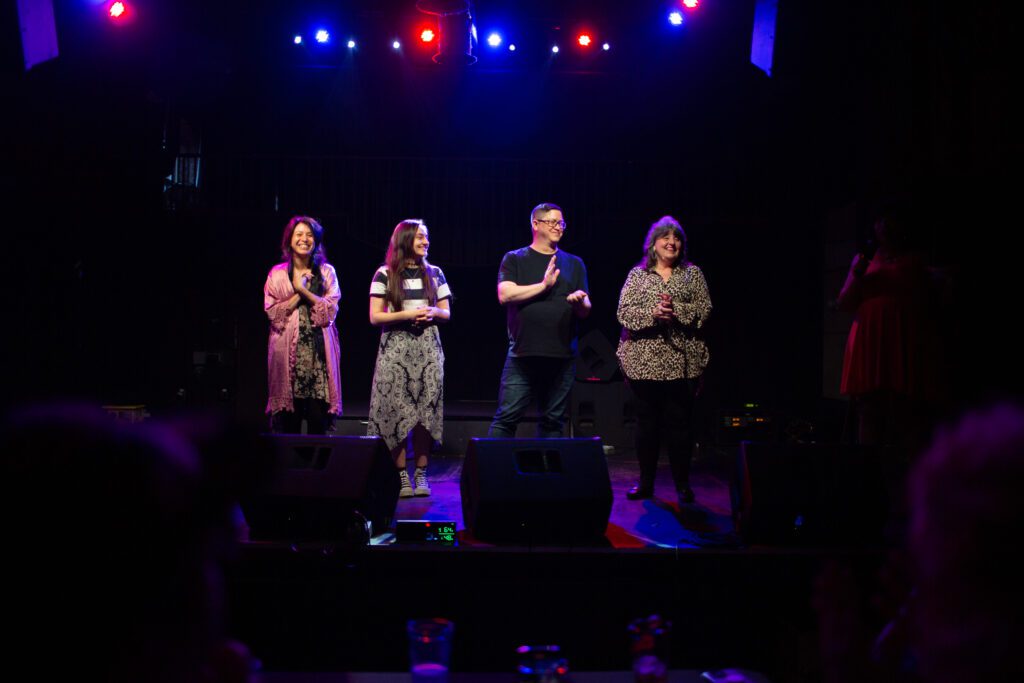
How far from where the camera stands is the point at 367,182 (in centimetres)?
841

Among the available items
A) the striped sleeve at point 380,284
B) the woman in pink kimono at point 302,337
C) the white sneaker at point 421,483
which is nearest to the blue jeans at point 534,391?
the white sneaker at point 421,483

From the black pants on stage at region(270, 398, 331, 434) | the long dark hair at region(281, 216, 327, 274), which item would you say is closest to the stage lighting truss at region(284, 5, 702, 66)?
the long dark hair at region(281, 216, 327, 274)

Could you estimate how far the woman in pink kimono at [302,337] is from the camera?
4871mm

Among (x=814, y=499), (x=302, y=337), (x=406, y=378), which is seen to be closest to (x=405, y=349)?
A: (x=406, y=378)

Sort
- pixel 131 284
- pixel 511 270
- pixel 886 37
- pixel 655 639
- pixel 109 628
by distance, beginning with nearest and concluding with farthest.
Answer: pixel 109 628 < pixel 655 639 < pixel 511 270 < pixel 886 37 < pixel 131 284

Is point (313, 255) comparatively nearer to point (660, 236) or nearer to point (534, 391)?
point (534, 391)

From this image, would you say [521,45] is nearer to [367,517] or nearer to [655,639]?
[367,517]

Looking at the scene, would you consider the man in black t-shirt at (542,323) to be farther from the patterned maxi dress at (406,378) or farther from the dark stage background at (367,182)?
the dark stage background at (367,182)

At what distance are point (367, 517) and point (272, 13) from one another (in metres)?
6.10

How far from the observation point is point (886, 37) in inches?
240

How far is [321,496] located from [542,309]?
195 cm

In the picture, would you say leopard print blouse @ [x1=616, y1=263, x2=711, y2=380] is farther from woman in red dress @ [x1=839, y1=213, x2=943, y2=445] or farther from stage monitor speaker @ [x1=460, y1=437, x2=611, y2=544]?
stage monitor speaker @ [x1=460, y1=437, x2=611, y2=544]

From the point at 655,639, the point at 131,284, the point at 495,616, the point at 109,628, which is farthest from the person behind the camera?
the point at 131,284

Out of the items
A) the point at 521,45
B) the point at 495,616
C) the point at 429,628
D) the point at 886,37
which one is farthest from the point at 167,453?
the point at 521,45
